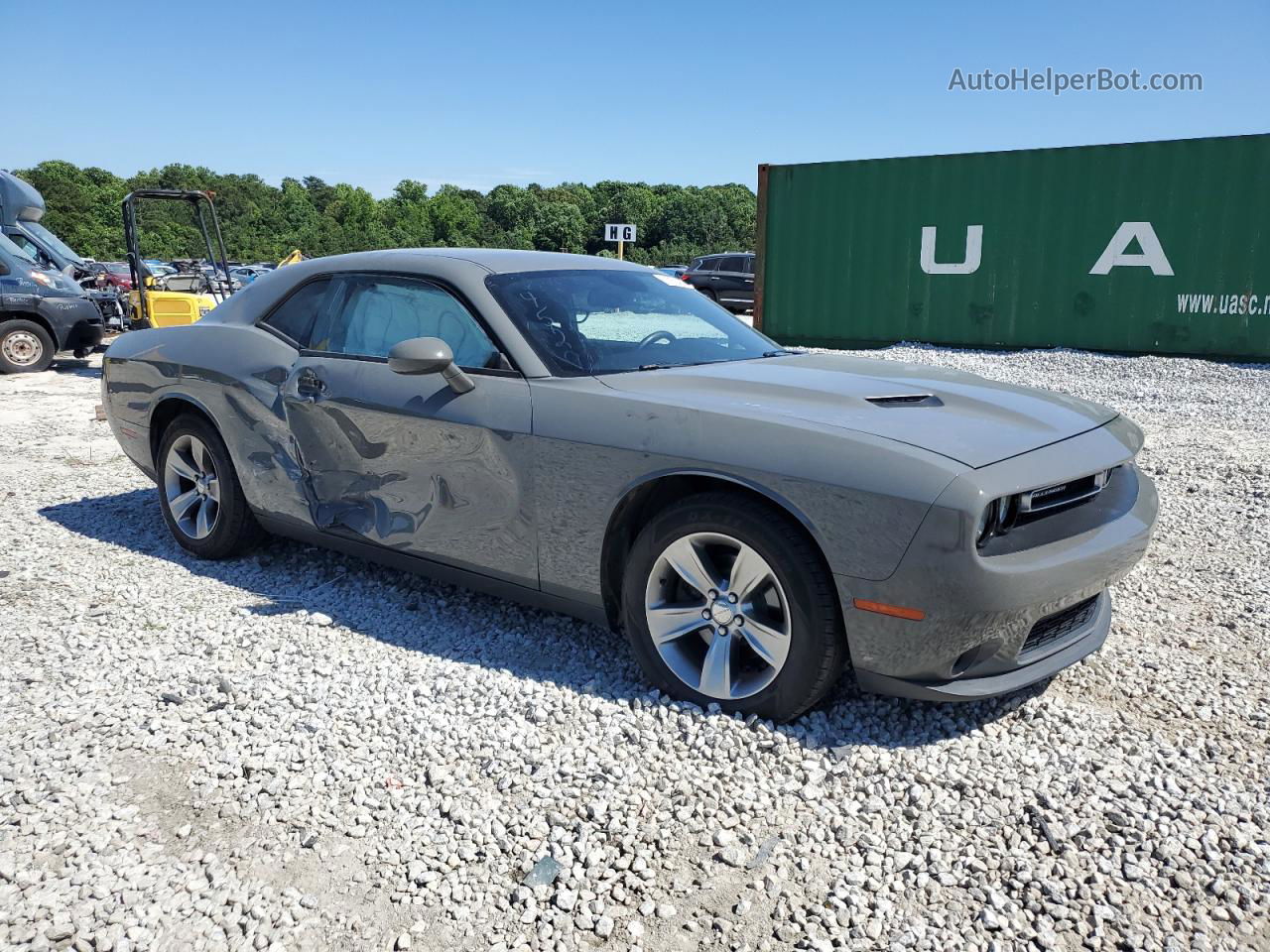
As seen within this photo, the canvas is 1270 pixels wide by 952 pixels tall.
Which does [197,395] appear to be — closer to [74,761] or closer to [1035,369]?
[74,761]

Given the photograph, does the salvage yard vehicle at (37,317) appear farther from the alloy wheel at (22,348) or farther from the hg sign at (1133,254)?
the hg sign at (1133,254)

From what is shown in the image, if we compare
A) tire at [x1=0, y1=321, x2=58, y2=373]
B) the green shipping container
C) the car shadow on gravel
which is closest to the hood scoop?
the car shadow on gravel

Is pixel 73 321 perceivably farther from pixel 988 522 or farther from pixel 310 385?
pixel 988 522

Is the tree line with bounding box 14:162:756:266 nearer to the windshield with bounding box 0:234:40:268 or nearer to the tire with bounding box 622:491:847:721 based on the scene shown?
the windshield with bounding box 0:234:40:268

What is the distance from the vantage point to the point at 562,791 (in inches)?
106

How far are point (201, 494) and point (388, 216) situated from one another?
99315 mm

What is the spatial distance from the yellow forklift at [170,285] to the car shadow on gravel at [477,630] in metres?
8.43

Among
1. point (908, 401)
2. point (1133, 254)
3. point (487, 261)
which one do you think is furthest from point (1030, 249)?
point (908, 401)

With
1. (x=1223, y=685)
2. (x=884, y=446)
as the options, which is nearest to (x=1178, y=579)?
(x=1223, y=685)

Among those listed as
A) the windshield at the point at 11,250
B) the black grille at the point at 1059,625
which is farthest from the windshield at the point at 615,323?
the windshield at the point at 11,250

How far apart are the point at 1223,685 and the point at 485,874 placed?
8.50ft

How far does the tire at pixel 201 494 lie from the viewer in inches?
178

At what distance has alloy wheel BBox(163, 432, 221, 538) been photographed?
4641 mm

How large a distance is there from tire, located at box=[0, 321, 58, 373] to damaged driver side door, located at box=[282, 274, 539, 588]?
11097 mm
